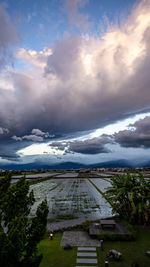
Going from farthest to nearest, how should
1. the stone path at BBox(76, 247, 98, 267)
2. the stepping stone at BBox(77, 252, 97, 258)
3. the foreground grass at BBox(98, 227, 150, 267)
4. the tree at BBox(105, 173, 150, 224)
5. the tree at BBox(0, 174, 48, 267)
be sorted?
the tree at BBox(105, 173, 150, 224), the stepping stone at BBox(77, 252, 97, 258), the stone path at BBox(76, 247, 98, 267), the foreground grass at BBox(98, 227, 150, 267), the tree at BBox(0, 174, 48, 267)

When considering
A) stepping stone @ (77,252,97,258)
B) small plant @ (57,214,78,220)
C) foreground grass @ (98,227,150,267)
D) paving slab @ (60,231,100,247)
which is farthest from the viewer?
small plant @ (57,214,78,220)

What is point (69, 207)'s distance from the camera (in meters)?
32.9

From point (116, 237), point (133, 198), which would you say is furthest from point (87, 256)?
point (133, 198)

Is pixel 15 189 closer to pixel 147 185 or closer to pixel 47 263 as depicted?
pixel 47 263

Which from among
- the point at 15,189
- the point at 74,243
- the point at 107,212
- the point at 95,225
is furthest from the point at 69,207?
the point at 15,189

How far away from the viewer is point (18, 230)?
7047mm

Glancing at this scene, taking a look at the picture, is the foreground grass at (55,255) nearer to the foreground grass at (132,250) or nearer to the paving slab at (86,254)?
the paving slab at (86,254)

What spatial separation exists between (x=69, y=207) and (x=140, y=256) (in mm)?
20917

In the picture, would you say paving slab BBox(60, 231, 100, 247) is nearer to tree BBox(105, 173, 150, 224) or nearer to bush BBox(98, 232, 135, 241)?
bush BBox(98, 232, 135, 241)

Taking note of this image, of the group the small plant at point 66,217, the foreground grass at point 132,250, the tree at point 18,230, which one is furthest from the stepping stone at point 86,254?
the small plant at point 66,217

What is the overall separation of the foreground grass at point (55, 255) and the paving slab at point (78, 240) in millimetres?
915

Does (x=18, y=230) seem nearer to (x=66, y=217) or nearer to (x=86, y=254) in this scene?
(x=86, y=254)

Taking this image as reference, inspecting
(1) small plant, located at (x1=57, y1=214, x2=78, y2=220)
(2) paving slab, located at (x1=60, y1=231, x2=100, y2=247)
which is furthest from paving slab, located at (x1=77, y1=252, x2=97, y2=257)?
(1) small plant, located at (x1=57, y1=214, x2=78, y2=220)

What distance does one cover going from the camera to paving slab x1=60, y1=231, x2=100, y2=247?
16.4 m
